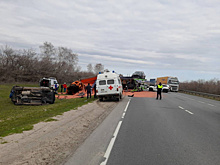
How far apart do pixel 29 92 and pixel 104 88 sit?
672 cm

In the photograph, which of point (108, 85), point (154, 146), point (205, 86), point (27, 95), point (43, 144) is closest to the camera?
point (154, 146)

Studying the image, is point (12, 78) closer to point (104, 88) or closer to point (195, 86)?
point (104, 88)

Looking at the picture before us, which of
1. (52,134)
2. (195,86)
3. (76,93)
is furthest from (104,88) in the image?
(195,86)

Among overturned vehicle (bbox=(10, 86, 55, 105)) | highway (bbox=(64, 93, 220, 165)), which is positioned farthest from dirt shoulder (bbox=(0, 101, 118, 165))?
overturned vehicle (bbox=(10, 86, 55, 105))

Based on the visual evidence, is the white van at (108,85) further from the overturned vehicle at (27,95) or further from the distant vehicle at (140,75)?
the distant vehicle at (140,75)

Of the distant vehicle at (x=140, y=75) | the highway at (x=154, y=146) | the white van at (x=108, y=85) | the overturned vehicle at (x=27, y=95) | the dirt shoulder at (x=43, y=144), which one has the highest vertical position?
the distant vehicle at (x=140, y=75)

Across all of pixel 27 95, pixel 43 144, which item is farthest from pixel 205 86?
pixel 43 144

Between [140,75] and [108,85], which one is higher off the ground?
[140,75]

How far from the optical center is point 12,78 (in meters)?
40.6

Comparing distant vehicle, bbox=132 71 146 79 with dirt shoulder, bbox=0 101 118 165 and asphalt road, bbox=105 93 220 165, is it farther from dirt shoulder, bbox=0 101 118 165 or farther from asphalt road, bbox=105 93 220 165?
dirt shoulder, bbox=0 101 118 165

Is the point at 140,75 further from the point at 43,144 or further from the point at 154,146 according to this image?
the point at 43,144

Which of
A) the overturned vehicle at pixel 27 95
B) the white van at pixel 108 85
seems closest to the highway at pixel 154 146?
the overturned vehicle at pixel 27 95

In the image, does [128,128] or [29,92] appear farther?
[29,92]

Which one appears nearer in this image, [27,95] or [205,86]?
[27,95]
